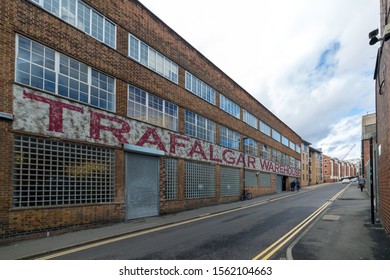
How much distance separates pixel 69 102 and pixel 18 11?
359 cm

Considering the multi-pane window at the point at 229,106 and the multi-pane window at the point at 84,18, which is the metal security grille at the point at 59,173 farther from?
the multi-pane window at the point at 229,106

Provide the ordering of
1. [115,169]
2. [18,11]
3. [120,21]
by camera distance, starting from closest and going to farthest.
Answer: [18,11] < [115,169] < [120,21]

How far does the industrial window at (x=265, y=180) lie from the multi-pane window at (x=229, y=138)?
798cm

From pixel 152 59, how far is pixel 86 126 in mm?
6780

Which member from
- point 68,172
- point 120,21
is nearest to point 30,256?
point 68,172

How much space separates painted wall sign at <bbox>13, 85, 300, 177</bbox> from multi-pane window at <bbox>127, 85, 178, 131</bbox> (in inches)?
19.4

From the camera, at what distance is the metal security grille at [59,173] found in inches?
412

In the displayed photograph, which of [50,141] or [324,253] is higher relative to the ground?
[50,141]

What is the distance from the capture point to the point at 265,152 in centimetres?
3766

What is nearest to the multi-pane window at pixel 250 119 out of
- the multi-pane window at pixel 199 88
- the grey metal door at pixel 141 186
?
the multi-pane window at pixel 199 88

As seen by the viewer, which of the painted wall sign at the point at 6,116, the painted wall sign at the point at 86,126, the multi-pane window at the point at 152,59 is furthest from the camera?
the multi-pane window at the point at 152,59

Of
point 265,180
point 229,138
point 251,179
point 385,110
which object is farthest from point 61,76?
point 265,180

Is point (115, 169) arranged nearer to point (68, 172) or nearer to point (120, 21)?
point (68, 172)
